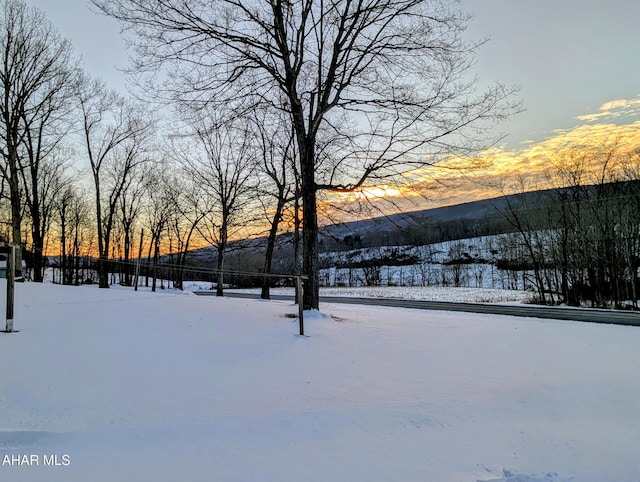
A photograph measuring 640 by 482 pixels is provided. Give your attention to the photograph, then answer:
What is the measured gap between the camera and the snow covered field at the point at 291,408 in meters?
2.87

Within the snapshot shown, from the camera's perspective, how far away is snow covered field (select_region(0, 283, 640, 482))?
287cm

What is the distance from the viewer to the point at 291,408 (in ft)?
12.8

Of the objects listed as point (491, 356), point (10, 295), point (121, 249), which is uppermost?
point (121, 249)

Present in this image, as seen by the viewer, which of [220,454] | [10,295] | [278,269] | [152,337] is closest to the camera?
[220,454]

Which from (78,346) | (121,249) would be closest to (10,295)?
(78,346)

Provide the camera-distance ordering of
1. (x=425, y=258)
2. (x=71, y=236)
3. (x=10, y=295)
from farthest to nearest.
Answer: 1. (x=425, y=258)
2. (x=71, y=236)
3. (x=10, y=295)

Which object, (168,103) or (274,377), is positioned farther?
(168,103)

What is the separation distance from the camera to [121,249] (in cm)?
4891

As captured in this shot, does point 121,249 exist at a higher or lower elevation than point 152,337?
higher

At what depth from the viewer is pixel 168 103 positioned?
30.0 ft

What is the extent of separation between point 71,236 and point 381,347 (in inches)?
2075

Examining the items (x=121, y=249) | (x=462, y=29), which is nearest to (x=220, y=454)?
(x=462, y=29)

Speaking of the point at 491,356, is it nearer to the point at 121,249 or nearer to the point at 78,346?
the point at 78,346

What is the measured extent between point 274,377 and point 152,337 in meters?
2.35
